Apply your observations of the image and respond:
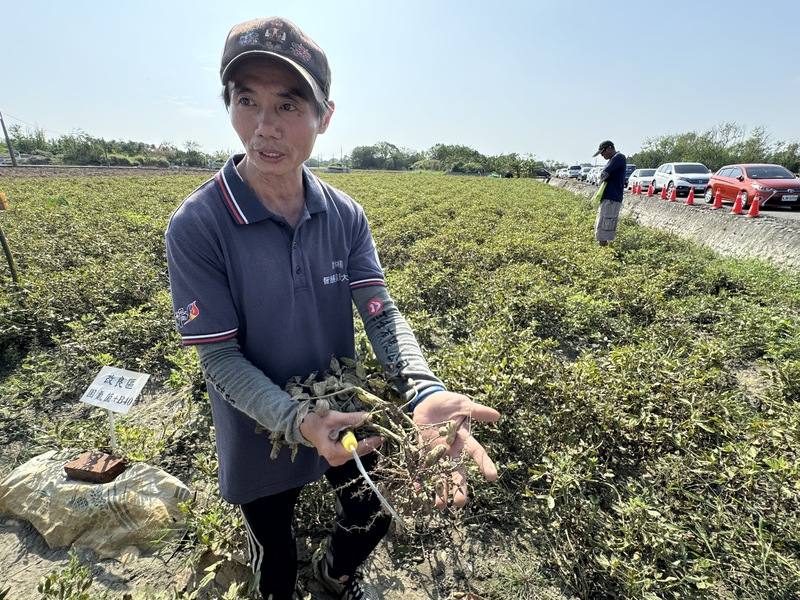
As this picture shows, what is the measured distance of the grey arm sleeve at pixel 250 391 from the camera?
122 cm

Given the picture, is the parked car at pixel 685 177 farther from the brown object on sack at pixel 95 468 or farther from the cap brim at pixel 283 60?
the brown object on sack at pixel 95 468

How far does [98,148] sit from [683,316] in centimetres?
6294

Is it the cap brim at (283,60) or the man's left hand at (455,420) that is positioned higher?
the cap brim at (283,60)

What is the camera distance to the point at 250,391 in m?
1.27

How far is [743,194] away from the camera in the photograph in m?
11.6

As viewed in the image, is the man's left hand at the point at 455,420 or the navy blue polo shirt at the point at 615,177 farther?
the navy blue polo shirt at the point at 615,177

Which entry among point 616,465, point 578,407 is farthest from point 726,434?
point 578,407

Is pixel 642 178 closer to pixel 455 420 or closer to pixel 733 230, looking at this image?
pixel 733 230

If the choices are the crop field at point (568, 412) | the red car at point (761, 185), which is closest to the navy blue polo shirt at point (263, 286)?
the crop field at point (568, 412)

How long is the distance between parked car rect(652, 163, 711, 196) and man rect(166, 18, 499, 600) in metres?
18.3

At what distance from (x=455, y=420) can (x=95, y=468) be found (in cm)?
227

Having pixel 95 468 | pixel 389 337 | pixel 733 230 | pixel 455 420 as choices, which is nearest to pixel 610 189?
pixel 733 230

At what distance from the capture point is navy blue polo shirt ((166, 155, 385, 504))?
1.27 m

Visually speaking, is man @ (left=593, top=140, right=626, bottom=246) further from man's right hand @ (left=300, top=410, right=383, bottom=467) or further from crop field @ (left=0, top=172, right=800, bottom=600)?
man's right hand @ (left=300, top=410, right=383, bottom=467)
